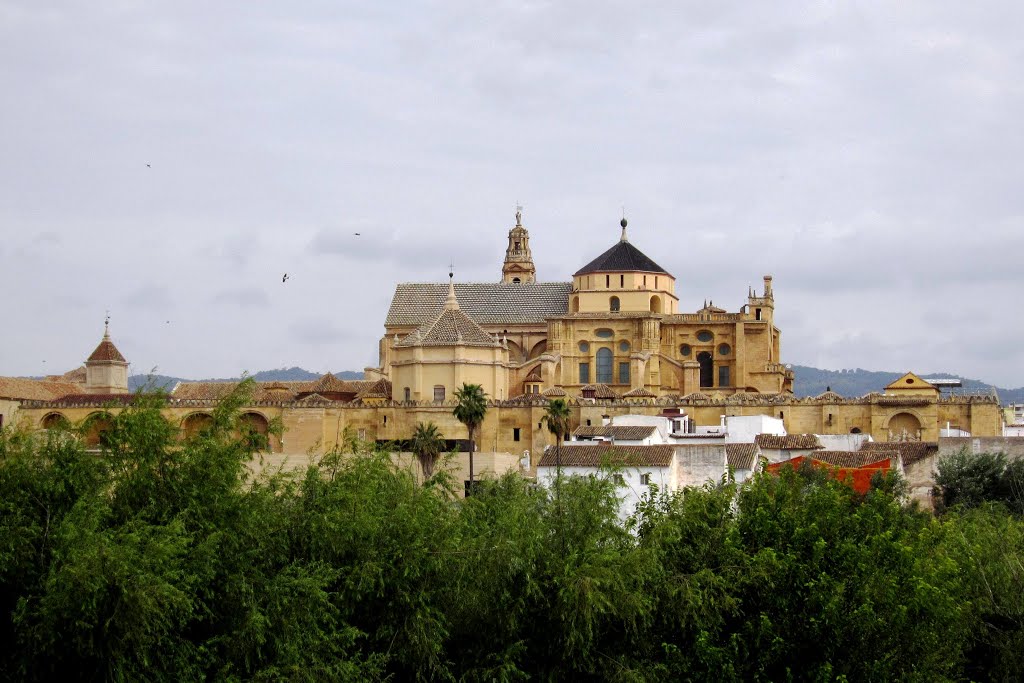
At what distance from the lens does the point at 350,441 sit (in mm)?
31219

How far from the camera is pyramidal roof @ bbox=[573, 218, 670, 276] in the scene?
74.1 meters

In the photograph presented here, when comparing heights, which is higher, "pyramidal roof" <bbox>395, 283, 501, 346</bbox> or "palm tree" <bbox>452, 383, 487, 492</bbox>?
"pyramidal roof" <bbox>395, 283, 501, 346</bbox>

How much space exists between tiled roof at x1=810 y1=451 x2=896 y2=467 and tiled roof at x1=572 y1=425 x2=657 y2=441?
17.9ft

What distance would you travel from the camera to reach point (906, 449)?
5403 cm

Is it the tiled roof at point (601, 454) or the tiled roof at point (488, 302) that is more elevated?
the tiled roof at point (488, 302)

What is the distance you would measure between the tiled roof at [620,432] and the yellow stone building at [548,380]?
2.95m

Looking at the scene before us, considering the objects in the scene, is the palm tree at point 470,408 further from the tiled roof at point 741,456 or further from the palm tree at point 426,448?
the tiled roof at point 741,456

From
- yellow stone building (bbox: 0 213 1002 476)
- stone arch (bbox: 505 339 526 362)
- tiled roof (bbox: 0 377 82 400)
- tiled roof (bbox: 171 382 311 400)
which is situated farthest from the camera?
stone arch (bbox: 505 339 526 362)

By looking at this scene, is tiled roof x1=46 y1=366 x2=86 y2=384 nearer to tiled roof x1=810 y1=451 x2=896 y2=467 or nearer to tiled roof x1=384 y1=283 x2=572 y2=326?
tiled roof x1=384 y1=283 x2=572 y2=326

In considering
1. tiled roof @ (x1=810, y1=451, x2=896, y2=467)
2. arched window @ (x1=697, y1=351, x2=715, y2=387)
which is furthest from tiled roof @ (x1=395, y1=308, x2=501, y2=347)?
tiled roof @ (x1=810, y1=451, x2=896, y2=467)

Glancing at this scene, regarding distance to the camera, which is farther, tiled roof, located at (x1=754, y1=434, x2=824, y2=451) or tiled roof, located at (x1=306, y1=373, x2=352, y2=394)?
tiled roof, located at (x1=306, y1=373, x2=352, y2=394)

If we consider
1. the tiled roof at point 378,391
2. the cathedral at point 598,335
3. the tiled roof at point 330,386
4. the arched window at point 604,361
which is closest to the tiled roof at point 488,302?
the cathedral at point 598,335

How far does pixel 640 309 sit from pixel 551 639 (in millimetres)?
47908

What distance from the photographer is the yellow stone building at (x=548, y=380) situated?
6291 centimetres
